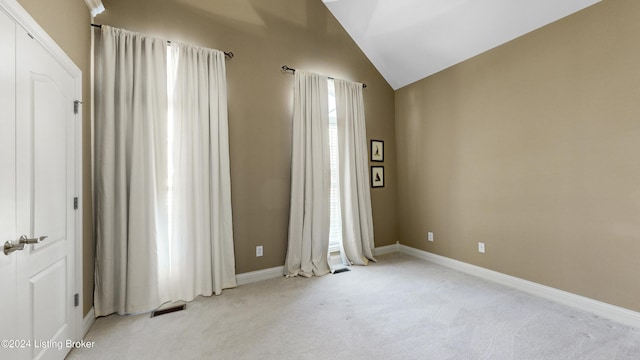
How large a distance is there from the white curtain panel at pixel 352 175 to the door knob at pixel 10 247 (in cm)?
315

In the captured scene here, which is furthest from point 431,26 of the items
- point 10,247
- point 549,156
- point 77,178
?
point 10,247

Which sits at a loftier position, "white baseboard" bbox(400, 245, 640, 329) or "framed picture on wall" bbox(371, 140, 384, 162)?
"framed picture on wall" bbox(371, 140, 384, 162)

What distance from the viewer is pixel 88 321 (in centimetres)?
223

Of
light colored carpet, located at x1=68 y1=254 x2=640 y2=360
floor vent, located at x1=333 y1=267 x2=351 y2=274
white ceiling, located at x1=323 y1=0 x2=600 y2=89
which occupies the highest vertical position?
white ceiling, located at x1=323 y1=0 x2=600 y2=89

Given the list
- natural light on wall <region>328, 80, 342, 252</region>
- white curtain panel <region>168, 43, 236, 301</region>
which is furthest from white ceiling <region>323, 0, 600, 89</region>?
white curtain panel <region>168, 43, 236, 301</region>

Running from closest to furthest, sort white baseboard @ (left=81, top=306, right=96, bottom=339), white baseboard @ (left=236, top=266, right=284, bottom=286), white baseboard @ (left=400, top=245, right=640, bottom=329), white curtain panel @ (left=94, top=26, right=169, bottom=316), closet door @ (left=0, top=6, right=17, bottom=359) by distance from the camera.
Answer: closet door @ (left=0, top=6, right=17, bottom=359), white baseboard @ (left=81, top=306, right=96, bottom=339), white baseboard @ (left=400, top=245, right=640, bottom=329), white curtain panel @ (left=94, top=26, right=169, bottom=316), white baseboard @ (left=236, top=266, right=284, bottom=286)

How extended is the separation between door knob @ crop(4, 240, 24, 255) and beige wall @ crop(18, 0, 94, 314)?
964 mm

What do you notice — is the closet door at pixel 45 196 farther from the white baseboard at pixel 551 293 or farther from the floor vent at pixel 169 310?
the white baseboard at pixel 551 293

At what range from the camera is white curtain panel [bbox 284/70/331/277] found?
3.46 m

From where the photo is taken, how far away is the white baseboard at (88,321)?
214cm

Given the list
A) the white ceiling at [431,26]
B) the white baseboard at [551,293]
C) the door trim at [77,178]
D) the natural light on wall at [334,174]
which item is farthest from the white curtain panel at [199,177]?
the white baseboard at [551,293]

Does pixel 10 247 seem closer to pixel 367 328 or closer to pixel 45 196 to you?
pixel 45 196

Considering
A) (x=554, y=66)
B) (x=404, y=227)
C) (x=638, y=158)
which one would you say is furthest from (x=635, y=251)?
(x=404, y=227)

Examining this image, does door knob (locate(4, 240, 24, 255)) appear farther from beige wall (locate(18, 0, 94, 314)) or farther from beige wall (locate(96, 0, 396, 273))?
beige wall (locate(96, 0, 396, 273))
